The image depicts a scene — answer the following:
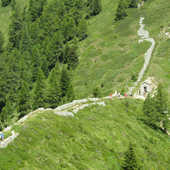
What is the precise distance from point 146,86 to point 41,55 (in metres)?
68.9

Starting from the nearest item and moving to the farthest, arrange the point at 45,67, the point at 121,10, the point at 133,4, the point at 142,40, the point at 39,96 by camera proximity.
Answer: the point at 39,96, the point at 142,40, the point at 45,67, the point at 121,10, the point at 133,4

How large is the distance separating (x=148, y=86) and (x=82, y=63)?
4461 cm

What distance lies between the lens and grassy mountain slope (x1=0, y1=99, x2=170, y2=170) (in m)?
21.6

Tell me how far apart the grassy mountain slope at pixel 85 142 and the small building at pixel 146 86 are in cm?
1630

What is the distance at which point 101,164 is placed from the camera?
26547 mm

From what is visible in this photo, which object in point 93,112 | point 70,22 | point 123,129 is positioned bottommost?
point 123,129

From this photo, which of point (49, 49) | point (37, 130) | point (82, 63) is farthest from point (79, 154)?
point (49, 49)

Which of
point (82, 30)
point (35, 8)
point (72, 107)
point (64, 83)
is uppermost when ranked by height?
point (35, 8)

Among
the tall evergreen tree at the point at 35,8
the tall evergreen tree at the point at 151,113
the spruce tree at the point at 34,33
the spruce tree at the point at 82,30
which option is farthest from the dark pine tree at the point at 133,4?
the tall evergreen tree at the point at 151,113

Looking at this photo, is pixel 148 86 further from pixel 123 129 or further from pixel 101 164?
pixel 101 164

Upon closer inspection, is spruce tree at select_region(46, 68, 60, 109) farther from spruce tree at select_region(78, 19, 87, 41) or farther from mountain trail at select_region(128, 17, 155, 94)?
spruce tree at select_region(78, 19, 87, 41)

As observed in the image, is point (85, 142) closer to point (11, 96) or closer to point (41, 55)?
point (11, 96)

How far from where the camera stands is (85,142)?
2895 cm

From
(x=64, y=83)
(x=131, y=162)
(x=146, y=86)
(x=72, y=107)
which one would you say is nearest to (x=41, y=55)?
(x=64, y=83)
